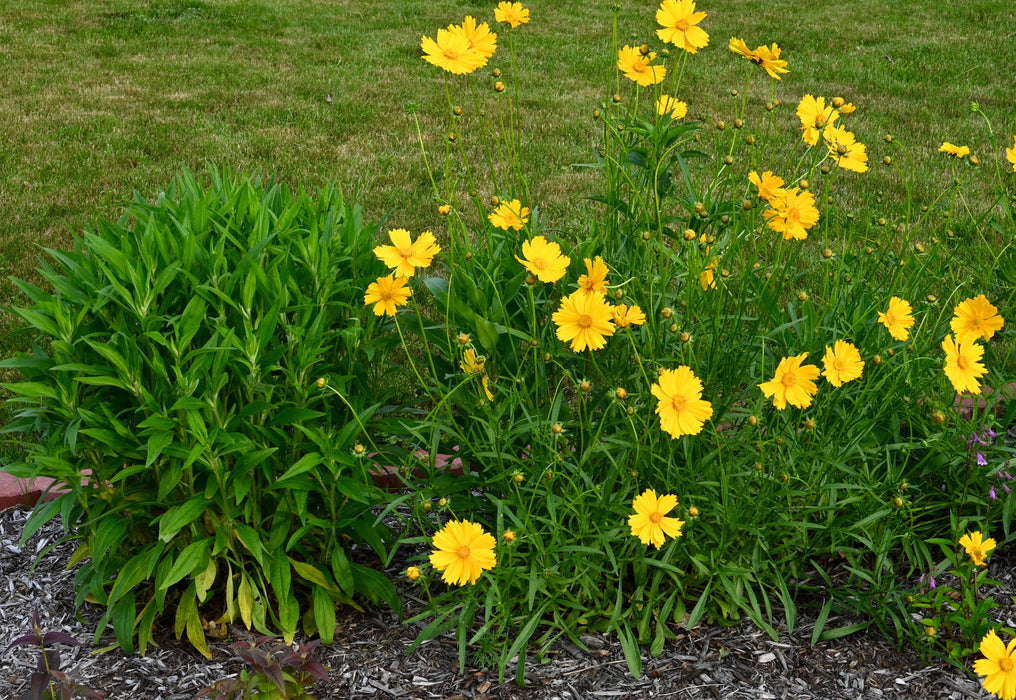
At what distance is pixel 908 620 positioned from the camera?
2.20 meters

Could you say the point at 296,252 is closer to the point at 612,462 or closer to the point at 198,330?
the point at 198,330

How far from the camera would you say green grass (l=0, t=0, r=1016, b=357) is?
512 cm

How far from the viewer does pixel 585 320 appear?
72.1 inches

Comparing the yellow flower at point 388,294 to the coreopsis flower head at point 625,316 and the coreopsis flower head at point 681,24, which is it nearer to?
the coreopsis flower head at point 625,316

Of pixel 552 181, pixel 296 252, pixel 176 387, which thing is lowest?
pixel 552 181

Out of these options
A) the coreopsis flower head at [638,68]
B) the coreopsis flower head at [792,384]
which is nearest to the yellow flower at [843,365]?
the coreopsis flower head at [792,384]

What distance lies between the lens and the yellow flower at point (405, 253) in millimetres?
1947

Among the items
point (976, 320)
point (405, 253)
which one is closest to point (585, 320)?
point (405, 253)

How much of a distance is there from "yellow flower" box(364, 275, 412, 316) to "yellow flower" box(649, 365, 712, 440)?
542 mm

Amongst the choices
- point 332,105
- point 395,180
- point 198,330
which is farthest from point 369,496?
point 332,105

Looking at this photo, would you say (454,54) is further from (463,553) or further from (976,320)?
(976,320)

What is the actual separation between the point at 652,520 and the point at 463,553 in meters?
0.37

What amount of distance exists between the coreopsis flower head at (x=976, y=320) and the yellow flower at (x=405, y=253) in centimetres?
110

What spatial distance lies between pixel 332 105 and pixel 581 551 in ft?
15.9
